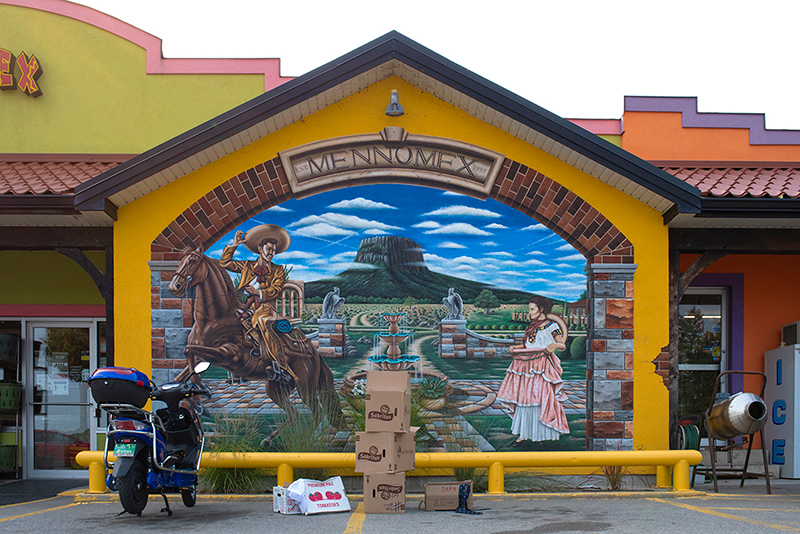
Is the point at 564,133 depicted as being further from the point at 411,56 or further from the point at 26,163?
the point at 26,163

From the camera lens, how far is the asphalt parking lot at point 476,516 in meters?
5.84

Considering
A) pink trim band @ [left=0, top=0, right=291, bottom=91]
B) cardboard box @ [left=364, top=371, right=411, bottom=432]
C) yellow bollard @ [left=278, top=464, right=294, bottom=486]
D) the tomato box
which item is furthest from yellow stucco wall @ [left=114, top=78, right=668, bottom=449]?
pink trim band @ [left=0, top=0, right=291, bottom=91]

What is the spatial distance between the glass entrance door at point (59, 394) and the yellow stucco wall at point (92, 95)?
3073 mm

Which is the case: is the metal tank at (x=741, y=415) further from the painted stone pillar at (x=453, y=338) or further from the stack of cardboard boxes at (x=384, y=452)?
the stack of cardboard boxes at (x=384, y=452)

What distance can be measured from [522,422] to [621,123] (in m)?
5.98

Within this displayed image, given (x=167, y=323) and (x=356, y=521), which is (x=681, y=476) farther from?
(x=167, y=323)

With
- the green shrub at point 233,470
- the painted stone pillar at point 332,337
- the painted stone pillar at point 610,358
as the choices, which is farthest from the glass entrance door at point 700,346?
the green shrub at point 233,470

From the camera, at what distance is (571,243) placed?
28.0ft

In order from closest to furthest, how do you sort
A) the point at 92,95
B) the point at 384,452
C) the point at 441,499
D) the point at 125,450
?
the point at 125,450 → the point at 384,452 → the point at 441,499 → the point at 92,95

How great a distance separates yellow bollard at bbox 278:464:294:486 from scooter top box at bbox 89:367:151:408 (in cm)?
184

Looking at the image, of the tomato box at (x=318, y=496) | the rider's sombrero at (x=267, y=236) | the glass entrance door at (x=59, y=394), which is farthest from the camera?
the glass entrance door at (x=59, y=394)

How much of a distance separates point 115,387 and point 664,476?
6.09 m

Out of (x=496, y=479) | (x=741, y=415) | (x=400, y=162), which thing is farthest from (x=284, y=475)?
(x=741, y=415)

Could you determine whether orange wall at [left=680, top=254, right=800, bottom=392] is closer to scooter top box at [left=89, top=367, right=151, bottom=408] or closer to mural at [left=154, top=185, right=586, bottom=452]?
mural at [left=154, top=185, right=586, bottom=452]
